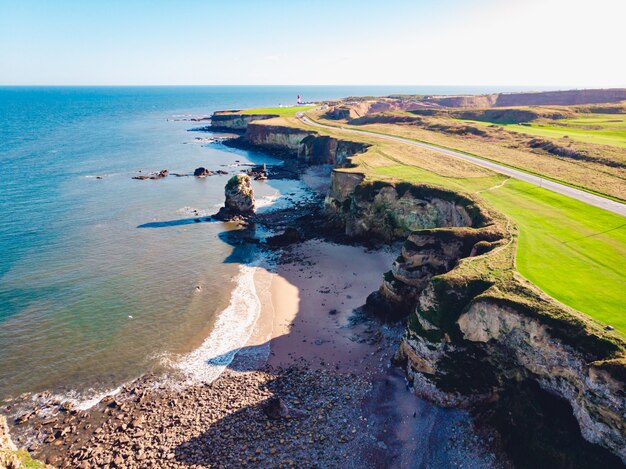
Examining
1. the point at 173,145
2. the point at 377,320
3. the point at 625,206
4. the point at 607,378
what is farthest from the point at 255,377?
the point at 173,145

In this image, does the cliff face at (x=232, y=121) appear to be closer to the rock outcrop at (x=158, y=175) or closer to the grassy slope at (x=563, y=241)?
the rock outcrop at (x=158, y=175)

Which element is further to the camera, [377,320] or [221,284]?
[221,284]

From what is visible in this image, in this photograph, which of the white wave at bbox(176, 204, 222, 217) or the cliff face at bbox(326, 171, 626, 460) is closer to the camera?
the cliff face at bbox(326, 171, 626, 460)

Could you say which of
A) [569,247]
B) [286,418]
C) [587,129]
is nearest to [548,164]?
[569,247]

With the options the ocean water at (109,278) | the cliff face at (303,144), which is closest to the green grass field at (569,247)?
the ocean water at (109,278)

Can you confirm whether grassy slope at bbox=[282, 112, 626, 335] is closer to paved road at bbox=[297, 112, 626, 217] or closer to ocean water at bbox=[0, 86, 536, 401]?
paved road at bbox=[297, 112, 626, 217]

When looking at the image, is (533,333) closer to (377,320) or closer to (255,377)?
(377,320)

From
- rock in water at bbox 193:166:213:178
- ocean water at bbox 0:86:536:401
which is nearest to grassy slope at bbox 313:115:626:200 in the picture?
ocean water at bbox 0:86:536:401
